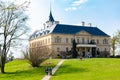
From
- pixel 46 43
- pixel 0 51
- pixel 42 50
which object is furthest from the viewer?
pixel 46 43

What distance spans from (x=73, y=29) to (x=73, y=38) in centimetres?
344

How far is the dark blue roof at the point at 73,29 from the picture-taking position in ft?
247

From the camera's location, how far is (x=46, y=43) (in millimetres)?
75625

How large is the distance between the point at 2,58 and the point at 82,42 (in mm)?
37504

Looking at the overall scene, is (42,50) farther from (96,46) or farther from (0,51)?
(96,46)

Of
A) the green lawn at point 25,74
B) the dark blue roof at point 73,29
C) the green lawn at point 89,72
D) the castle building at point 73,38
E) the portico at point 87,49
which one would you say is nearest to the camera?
the green lawn at point 89,72

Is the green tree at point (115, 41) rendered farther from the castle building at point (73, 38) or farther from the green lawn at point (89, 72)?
the green lawn at point (89, 72)

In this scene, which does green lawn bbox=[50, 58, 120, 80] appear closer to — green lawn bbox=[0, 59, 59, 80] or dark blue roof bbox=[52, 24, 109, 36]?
green lawn bbox=[0, 59, 59, 80]

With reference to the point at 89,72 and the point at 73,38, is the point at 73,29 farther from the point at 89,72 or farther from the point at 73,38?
the point at 89,72

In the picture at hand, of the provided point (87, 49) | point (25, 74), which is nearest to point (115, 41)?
point (87, 49)

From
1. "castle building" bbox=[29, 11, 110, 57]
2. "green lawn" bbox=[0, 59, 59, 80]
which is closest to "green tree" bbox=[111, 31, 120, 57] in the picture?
"castle building" bbox=[29, 11, 110, 57]

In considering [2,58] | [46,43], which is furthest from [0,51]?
[46,43]

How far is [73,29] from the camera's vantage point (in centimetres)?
7831

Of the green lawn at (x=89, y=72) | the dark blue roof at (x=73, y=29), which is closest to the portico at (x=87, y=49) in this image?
the dark blue roof at (x=73, y=29)
